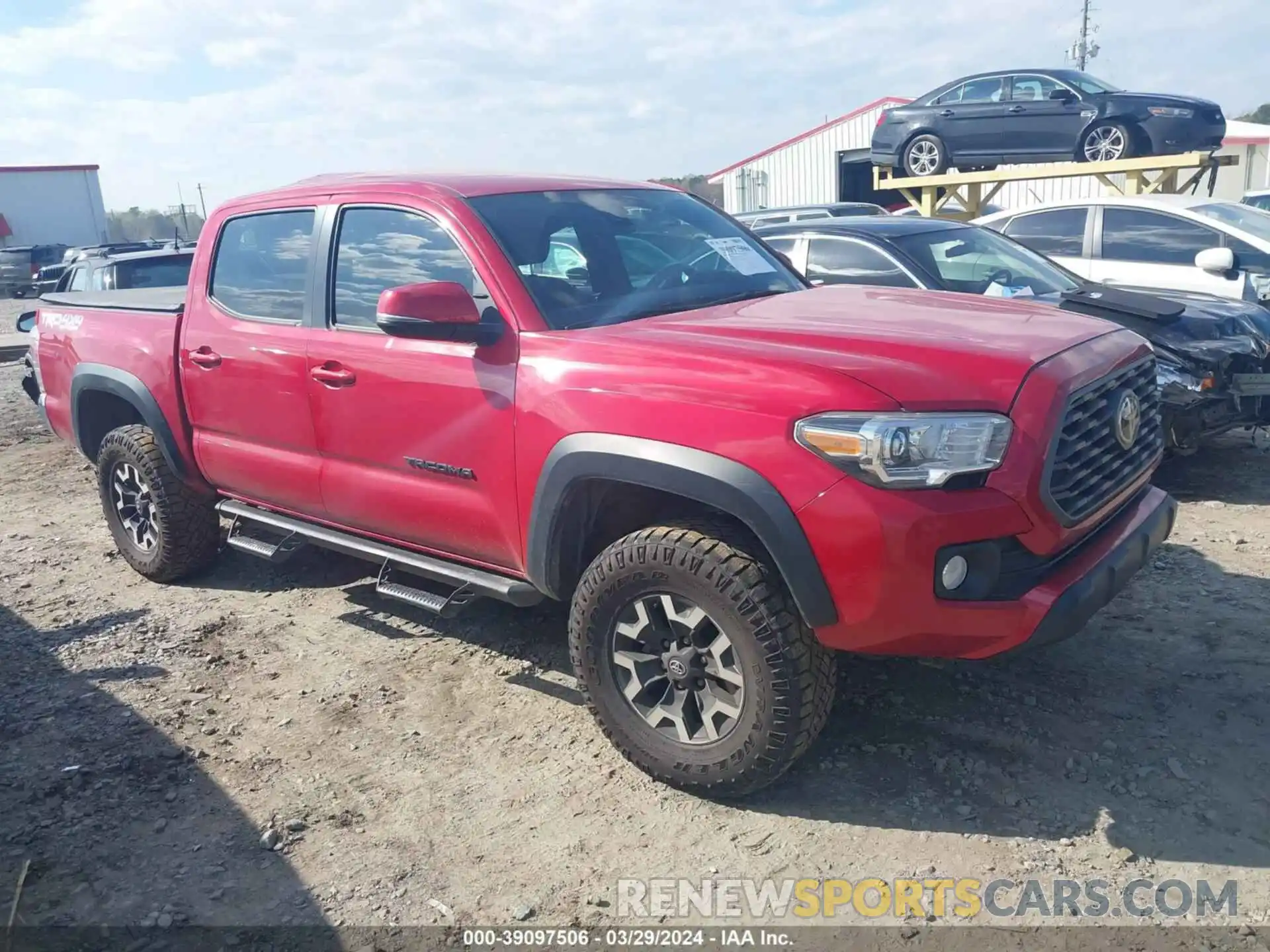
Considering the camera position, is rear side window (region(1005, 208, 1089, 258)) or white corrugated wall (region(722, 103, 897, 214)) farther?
white corrugated wall (region(722, 103, 897, 214))

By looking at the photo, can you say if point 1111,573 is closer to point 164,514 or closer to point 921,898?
point 921,898

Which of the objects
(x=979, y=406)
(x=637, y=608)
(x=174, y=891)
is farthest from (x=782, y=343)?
(x=174, y=891)

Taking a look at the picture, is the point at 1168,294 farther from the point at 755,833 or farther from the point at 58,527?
the point at 58,527

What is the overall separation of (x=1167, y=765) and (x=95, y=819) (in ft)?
11.3

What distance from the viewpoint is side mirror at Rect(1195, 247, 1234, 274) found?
733cm

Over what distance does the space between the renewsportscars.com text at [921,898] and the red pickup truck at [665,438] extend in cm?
37

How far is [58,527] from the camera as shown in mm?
6719

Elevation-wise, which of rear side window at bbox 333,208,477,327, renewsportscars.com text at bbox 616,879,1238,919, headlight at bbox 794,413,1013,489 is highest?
rear side window at bbox 333,208,477,327

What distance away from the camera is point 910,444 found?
2730mm

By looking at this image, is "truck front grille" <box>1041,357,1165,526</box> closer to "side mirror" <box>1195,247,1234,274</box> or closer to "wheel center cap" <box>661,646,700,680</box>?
"wheel center cap" <box>661,646,700,680</box>

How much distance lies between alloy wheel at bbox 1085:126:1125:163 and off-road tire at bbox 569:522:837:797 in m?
10.5

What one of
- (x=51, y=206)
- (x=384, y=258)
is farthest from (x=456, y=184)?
(x=51, y=206)

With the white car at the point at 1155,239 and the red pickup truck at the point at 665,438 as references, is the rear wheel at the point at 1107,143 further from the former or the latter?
the red pickup truck at the point at 665,438

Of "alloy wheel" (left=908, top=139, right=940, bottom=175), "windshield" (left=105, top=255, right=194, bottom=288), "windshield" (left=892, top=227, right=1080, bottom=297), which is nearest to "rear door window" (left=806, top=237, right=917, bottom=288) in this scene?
"windshield" (left=892, top=227, right=1080, bottom=297)
